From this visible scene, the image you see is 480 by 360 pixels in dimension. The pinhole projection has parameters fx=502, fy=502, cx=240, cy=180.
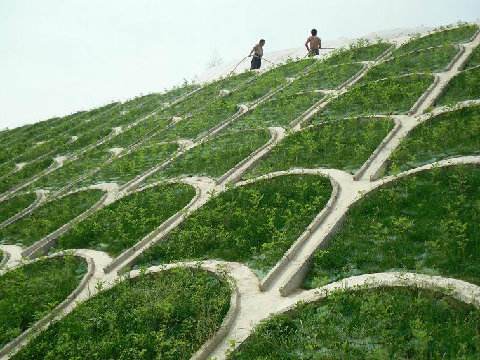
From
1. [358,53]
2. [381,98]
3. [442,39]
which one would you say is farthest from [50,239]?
[442,39]

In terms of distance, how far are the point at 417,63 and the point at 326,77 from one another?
3.91m

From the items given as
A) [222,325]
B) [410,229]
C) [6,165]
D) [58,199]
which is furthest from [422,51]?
[6,165]

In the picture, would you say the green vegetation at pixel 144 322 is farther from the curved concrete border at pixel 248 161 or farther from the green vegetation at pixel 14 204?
the green vegetation at pixel 14 204

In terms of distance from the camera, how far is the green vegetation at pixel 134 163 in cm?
1833

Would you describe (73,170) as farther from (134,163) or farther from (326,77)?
(326,77)

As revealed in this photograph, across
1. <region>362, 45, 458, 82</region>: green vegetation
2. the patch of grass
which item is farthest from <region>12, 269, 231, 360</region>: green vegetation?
<region>362, 45, 458, 82</region>: green vegetation

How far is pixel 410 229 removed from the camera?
30.1 ft

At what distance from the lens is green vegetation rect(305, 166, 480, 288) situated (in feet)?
26.8

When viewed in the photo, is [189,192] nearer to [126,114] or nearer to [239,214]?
[239,214]

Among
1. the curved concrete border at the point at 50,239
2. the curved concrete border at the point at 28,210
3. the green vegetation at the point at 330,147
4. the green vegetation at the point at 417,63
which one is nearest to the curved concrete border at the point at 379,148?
the green vegetation at the point at 330,147

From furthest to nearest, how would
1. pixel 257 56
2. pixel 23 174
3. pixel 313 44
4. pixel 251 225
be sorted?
Result: 1. pixel 257 56
2. pixel 313 44
3. pixel 23 174
4. pixel 251 225

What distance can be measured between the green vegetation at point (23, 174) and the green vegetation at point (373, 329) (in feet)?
58.8

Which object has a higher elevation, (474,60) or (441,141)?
(474,60)

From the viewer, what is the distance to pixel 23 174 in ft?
75.5
